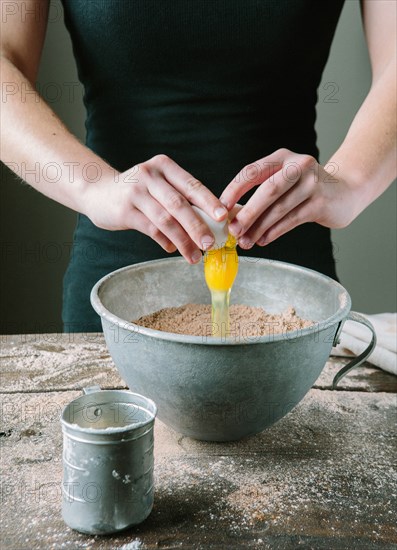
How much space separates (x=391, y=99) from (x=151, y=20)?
0.46m

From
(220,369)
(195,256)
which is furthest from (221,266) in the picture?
(220,369)

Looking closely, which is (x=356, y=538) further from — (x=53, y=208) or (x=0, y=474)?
(x=53, y=208)

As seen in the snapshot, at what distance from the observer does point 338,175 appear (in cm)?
102

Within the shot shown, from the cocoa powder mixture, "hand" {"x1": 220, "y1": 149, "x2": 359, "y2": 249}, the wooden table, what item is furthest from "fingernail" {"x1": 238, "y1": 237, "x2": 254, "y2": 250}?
the wooden table

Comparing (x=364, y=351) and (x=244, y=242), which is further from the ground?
(x=244, y=242)

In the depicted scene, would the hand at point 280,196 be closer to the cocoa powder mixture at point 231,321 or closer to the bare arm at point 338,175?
the bare arm at point 338,175

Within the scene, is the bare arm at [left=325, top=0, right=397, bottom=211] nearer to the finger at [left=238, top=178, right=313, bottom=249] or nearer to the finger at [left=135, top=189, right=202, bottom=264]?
the finger at [left=238, top=178, right=313, bottom=249]

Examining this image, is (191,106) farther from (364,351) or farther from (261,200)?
(364,351)

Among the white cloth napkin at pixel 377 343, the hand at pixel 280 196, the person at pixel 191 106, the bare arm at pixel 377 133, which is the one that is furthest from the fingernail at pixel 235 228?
the white cloth napkin at pixel 377 343

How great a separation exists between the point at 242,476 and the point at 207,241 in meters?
0.29

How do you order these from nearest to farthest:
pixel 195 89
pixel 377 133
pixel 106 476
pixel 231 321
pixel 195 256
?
1. pixel 106 476
2. pixel 195 256
3. pixel 231 321
4. pixel 377 133
5. pixel 195 89

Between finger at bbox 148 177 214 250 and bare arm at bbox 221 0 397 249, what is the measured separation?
5 centimetres

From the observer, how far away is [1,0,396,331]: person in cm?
106

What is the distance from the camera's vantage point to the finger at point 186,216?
0.84m
